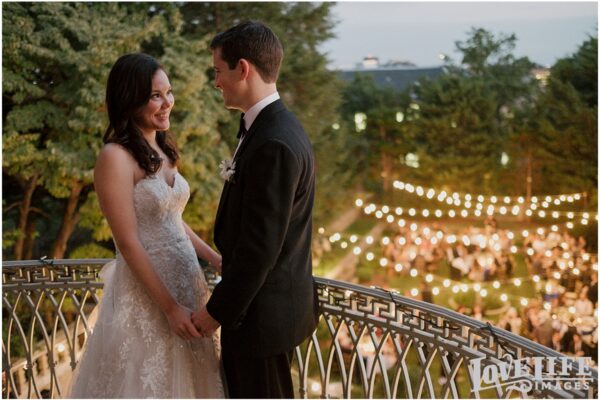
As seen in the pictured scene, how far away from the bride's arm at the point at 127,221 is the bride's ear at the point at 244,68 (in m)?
0.47

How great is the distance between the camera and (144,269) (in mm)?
2139

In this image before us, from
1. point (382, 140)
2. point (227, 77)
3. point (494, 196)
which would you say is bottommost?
point (227, 77)

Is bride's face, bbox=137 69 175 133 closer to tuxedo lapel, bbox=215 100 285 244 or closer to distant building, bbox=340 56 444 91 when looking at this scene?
tuxedo lapel, bbox=215 100 285 244

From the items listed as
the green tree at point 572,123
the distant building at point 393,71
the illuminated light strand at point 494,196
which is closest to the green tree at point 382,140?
the illuminated light strand at point 494,196

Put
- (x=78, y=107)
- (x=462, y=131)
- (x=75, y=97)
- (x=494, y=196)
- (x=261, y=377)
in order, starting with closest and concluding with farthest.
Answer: (x=261, y=377), (x=78, y=107), (x=75, y=97), (x=494, y=196), (x=462, y=131)

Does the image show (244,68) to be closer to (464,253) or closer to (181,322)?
(181,322)

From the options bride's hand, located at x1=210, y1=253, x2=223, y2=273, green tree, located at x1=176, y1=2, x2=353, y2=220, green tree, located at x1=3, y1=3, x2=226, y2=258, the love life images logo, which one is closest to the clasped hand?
bride's hand, located at x1=210, y1=253, x2=223, y2=273

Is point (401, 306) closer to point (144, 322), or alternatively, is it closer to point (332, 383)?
point (144, 322)

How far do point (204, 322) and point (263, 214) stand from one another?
1.45 ft

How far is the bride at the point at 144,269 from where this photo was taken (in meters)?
2.12

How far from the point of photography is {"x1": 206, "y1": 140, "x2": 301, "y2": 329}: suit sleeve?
6.00ft

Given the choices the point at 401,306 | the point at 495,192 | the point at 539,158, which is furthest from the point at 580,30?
the point at 401,306

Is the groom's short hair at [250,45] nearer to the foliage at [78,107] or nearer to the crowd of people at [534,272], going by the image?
the foliage at [78,107]

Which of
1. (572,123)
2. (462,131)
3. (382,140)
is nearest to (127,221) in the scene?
(572,123)
